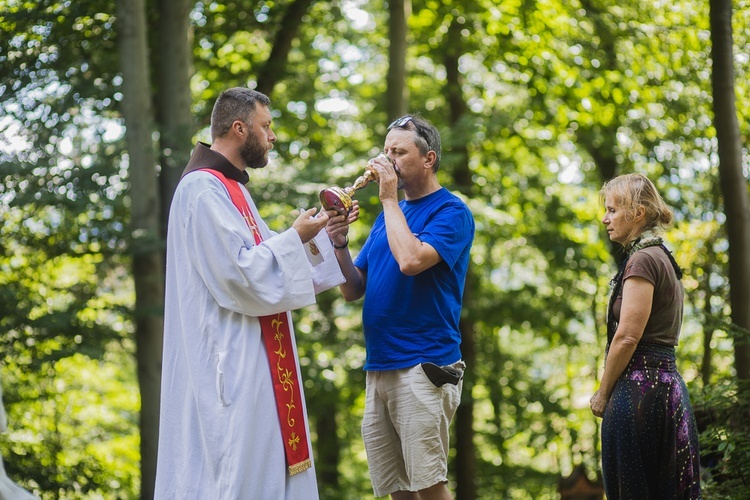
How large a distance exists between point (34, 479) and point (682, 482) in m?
6.57

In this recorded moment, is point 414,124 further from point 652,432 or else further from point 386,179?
point 652,432

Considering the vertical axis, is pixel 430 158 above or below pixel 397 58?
below

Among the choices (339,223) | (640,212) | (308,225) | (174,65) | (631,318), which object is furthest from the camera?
(174,65)

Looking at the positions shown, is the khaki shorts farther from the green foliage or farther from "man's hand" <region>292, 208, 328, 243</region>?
the green foliage

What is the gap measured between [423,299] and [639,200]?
0.94m

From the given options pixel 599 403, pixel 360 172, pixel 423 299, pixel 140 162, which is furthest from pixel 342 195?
pixel 360 172

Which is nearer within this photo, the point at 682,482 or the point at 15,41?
the point at 682,482

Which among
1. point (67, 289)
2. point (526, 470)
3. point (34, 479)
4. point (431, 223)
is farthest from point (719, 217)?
point (34, 479)

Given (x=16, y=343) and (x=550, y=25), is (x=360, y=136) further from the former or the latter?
(x=16, y=343)

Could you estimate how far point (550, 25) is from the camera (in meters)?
9.72

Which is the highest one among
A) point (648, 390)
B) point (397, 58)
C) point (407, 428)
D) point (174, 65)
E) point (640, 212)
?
point (397, 58)

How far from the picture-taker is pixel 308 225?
3434 millimetres

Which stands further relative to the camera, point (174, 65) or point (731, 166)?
point (174, 65)

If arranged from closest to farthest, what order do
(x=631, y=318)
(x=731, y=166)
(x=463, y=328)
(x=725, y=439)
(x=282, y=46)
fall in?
(x=631, y=318) < (x=725, y=439) < (x=731, y=166) < (x=282, y=46) < (x=463, y=328)
